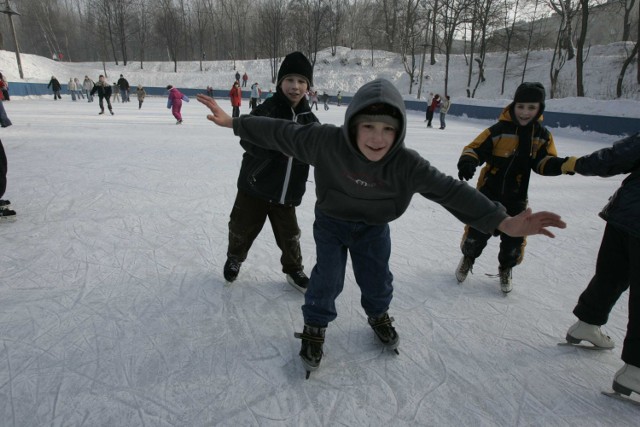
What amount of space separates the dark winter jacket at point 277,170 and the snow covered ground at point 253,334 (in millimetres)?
733

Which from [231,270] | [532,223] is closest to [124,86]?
[231,270]

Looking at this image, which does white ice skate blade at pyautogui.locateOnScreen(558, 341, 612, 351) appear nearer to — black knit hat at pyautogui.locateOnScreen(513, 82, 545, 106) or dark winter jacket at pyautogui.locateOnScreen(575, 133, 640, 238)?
dark winter jacket at pyautogui.locateOnScreen(575, 133, 640, 238)

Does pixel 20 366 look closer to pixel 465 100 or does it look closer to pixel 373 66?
pixel 465 100

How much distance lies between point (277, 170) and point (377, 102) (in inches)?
36.9

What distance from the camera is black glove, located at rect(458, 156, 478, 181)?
7.26 feet

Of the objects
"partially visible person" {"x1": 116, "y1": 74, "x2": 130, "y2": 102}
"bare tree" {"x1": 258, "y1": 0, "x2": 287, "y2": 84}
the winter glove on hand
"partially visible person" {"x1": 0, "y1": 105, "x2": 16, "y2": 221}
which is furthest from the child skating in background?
"bare tree" {"x1": 258, "y1": 0, "x2": 287, "y2": 84}

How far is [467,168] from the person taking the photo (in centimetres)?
222

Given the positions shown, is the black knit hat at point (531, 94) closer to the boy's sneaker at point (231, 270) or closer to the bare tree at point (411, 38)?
the boy's sneaker at point (231, 270)

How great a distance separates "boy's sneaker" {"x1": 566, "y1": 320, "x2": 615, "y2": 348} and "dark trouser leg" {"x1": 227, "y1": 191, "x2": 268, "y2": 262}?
194 centimetres

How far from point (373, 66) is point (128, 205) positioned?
40819 mm

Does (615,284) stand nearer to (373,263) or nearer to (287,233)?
(373,263)

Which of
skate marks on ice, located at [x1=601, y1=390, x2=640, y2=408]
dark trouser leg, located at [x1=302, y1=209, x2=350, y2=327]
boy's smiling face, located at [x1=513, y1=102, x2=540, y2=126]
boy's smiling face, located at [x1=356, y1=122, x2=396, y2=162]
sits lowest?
skate marks on ice, located at [x1=601, y1=390, x2=640, y2=408]

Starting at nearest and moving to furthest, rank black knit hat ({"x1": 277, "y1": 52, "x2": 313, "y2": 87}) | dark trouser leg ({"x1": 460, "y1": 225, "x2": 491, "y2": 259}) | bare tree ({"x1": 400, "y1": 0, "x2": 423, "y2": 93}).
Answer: black knit hat ({"x1": 277, "y1": 52, "x2": 313, "y2": 87})
dark trouser leg ({"x1": 460, "y1": 225, "x2": 491, "y2": 259})
bare tree ({"x1": 400, "y1": 0, "x2": 423, "y2": 93})

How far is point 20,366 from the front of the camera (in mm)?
1713
